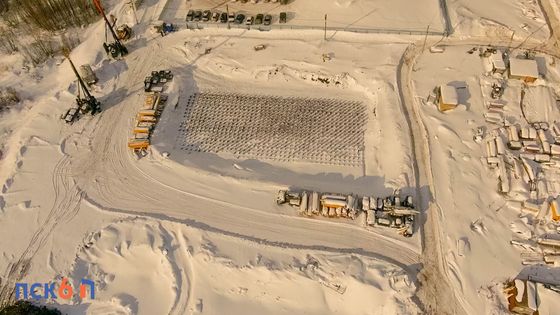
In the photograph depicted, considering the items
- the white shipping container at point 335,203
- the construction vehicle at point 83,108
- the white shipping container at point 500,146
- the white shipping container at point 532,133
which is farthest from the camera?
→ the construction vehicle at point 83,108

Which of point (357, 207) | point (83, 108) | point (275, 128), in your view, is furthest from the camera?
point (83, 108)

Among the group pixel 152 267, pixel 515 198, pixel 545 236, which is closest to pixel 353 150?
pixel 515 198

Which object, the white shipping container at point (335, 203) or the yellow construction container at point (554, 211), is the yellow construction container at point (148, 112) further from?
the yellow construction container at point (554, 211)

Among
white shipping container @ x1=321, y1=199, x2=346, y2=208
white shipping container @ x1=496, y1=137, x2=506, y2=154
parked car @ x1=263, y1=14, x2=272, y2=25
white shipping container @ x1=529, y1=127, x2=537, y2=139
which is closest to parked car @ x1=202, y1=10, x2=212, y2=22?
parked car @ x1=263, y1=14, x2=272, y2=25

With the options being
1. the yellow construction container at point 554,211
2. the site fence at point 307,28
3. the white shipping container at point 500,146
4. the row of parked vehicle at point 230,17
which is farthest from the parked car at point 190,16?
the yellow construction container at point 554,211

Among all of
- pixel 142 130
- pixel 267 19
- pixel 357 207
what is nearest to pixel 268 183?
pixel 357 207

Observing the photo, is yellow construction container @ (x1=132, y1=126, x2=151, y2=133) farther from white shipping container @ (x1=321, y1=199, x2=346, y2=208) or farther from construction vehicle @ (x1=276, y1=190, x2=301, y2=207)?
white shipping container @ (x1=321, y1=199, x2=346, y2=208)

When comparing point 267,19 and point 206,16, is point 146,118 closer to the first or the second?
point 206,16

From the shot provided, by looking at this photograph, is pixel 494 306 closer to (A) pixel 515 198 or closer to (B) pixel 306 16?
(A) pixel 515 198
